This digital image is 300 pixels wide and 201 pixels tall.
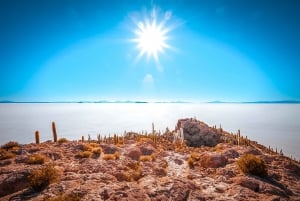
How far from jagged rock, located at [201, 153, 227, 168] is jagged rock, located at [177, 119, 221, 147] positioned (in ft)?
58.7

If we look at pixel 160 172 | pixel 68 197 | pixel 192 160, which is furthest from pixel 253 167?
pixel 68 197

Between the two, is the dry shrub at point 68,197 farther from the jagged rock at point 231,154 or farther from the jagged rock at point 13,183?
the jagged rock at point 231,154

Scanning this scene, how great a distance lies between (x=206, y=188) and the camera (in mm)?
11086

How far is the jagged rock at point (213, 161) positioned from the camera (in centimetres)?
1561

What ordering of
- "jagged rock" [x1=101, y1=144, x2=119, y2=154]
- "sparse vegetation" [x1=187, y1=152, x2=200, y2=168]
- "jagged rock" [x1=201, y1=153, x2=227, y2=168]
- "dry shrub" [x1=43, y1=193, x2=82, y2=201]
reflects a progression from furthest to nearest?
"jagged rock" [x1=101, y1=144, x2=119, y2=154] → "sparse vegetation" [x1=187, y1=152, x2=200, y2=168] → "jagged rock" [x1=201, y1=153, x2=227, y2=168] → "dry shrub" [x1=43, y1=193, x2=82, y2=201]

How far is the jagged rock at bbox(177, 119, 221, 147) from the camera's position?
34.4 meters

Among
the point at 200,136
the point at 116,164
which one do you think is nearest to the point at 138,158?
the point at 116,164

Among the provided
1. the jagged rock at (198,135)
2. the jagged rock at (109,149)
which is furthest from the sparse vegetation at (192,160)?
the jagged rock at (198,135)

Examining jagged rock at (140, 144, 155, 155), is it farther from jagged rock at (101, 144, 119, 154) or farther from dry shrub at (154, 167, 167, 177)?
dry shrub at (154, 167, 167, 177)

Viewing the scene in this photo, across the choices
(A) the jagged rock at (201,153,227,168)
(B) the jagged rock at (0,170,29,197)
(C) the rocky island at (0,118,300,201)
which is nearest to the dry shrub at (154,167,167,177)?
(C) the rocky island at (0,118,300,201)

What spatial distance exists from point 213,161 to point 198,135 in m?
19.6

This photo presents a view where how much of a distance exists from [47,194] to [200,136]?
29.3 m

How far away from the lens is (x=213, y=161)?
51.8ft

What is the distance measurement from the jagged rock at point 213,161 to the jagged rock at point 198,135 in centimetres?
1790
